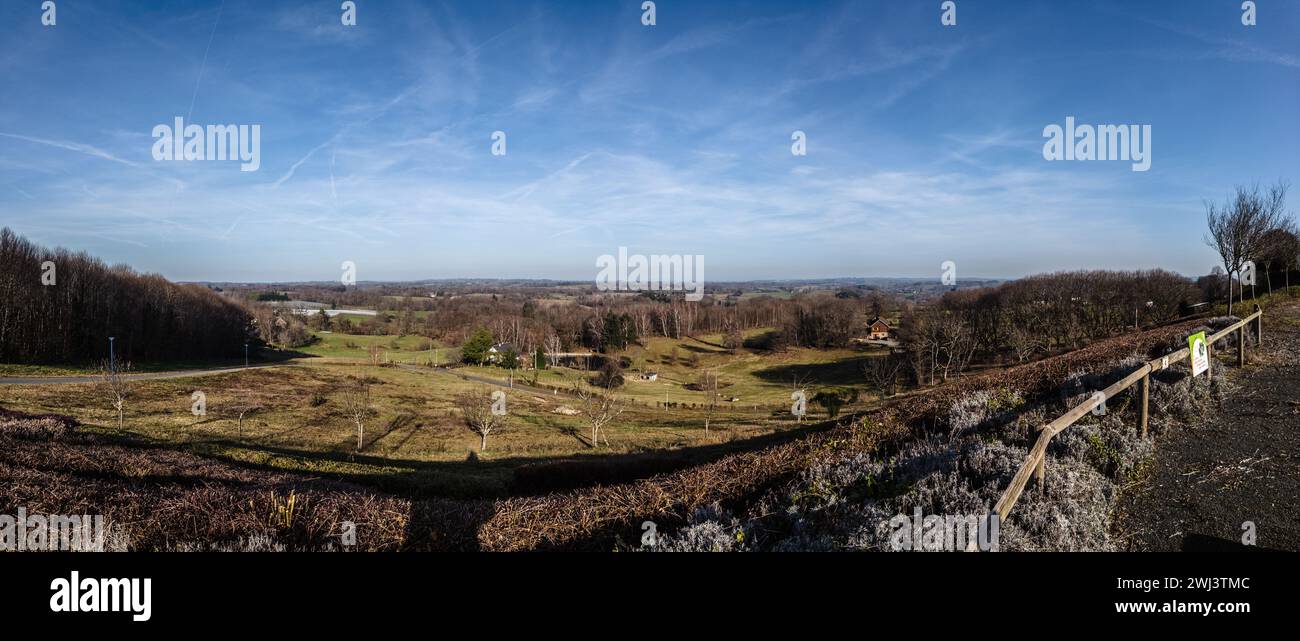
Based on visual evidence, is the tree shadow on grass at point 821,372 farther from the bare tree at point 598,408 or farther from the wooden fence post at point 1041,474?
the wooden fence post at point 1041,474

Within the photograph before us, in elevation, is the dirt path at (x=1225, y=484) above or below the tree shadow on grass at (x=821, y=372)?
above

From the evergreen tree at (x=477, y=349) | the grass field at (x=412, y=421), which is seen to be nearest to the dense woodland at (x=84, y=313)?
the grass field at (x=412, y=421)

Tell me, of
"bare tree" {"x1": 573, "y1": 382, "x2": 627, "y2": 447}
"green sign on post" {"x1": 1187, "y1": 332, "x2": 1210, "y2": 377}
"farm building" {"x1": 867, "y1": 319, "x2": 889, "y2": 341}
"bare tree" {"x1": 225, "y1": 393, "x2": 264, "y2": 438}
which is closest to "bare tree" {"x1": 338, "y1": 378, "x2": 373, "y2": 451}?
"bare tree" {"x1": 225, "y1": 393, "x2": 264, "y2": 438}

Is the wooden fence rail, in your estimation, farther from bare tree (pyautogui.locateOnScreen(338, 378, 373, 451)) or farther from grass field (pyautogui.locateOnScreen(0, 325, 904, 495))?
bare tree (pyautogui.locateOnScreen(338, 378, 373, 451))

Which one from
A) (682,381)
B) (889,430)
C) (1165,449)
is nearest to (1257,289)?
(1165,449)

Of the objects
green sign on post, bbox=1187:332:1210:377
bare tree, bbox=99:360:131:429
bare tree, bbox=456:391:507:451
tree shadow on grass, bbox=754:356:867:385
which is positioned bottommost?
tree shadow on grass, bbox=754:356:867:385
